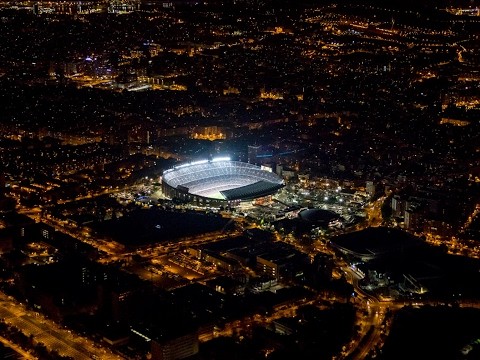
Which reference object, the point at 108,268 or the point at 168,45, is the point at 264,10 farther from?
the point at 108,268

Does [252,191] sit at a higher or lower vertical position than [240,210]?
higher

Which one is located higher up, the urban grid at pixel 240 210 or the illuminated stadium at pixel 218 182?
the illuminated stadium at pixel 218 182

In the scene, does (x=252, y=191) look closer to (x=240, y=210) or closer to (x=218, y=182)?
(x=240, y=210)

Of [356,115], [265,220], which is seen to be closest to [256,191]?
[265,220]

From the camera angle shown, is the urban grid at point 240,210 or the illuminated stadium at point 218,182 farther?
the illuminated stadium at point 218,182

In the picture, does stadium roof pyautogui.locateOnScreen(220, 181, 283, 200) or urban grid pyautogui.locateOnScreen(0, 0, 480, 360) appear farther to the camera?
stadium roof pyautogui.locateOnScreen(220, 181, 283, 200)

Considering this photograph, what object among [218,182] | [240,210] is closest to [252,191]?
[240,210]

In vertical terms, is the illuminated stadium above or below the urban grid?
above

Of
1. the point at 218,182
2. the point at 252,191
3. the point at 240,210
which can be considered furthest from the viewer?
the point at 218,182
